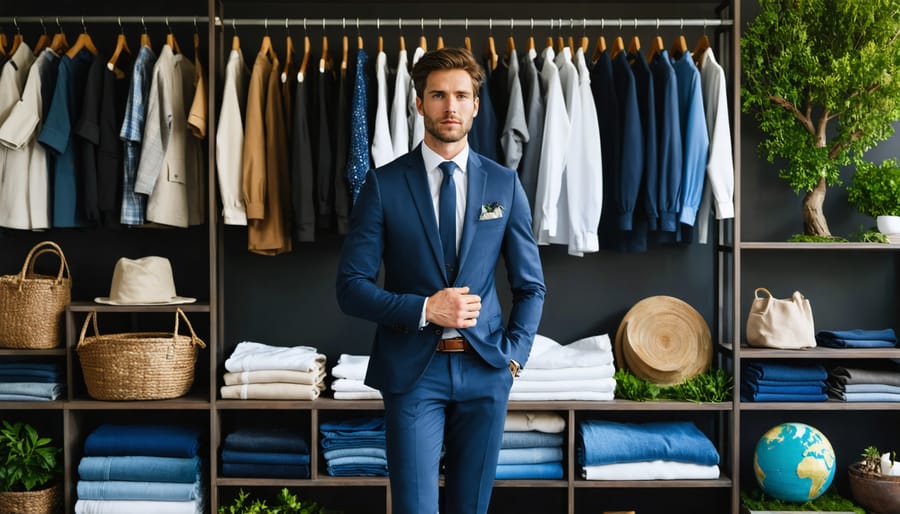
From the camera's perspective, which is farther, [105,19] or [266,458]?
[105,19]

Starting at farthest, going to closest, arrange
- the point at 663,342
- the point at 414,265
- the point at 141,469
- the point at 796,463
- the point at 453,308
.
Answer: the point at 663,342
the point at 141,469
the point at 796,463
the point at 414,265
the point at 453,308

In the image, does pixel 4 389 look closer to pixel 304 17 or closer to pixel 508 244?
pixel 304 17

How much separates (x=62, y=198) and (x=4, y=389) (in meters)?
0.86

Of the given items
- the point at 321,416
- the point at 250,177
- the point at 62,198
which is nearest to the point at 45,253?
the point at 62,198

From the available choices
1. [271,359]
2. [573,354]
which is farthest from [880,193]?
[271,359]

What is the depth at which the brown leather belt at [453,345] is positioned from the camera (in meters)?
2.25

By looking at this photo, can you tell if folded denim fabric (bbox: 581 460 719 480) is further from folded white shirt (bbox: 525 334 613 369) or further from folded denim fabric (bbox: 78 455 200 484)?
folded denim fabric (bbox: 78 455 200 484)

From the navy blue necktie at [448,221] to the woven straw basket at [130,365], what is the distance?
1764mm

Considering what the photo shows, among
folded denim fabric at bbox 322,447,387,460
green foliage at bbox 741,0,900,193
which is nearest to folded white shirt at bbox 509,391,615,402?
folded denim fabric at bbox 322,447,387,460

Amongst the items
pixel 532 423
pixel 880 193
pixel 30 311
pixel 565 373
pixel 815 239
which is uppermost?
pixel 880 193

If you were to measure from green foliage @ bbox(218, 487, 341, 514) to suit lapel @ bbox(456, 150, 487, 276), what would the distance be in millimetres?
1886

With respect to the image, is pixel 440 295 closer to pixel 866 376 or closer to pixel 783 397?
pixel 783 397

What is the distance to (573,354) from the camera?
146 inches

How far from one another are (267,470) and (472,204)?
193 cm
